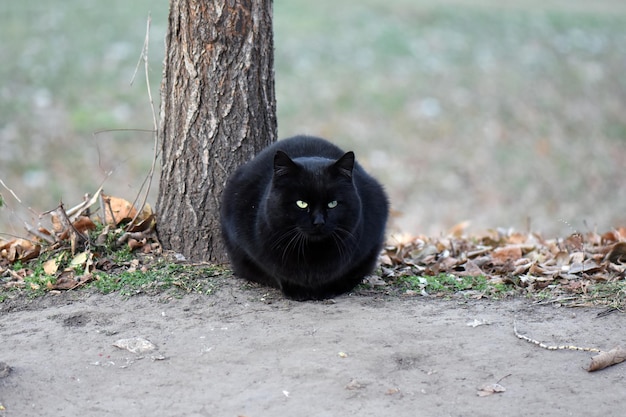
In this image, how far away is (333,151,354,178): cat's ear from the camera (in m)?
4.00

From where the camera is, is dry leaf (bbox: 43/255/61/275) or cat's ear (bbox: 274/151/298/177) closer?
cat's ear (bbox: 274/151/298/177)

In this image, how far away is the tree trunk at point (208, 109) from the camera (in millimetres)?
4570

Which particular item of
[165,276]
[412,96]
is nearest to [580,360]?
[165,276]

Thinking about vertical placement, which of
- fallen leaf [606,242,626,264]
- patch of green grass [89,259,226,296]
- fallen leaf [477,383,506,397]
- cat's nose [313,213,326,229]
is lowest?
fallen leaf [477,383,506,397]

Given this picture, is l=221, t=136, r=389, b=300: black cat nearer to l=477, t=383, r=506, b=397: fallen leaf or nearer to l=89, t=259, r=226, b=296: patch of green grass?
l=89, t=259, r=226, b=296: patch of green grass

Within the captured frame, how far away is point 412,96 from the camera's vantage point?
11305 millimetres

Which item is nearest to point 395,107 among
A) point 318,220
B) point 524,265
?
point 524,265

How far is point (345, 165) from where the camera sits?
4055 millimetres

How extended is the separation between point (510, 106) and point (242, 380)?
9.12 meters

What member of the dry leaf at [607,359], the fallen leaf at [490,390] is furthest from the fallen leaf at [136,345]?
the dry leaf at [607,359]

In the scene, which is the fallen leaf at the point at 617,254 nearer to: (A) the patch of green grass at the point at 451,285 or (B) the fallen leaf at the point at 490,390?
(A) the patch of green grass at the point at 451,285

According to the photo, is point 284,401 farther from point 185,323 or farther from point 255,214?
point 255,214

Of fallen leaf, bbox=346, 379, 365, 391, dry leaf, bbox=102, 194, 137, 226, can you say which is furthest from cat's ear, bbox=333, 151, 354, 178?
dry leaf, bbox=102, 194, 137, 226

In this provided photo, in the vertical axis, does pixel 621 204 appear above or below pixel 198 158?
below
